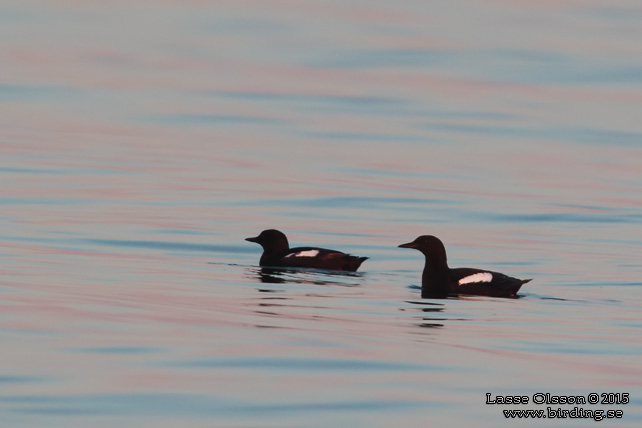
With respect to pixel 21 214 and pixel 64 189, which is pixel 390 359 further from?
pixel 64 189

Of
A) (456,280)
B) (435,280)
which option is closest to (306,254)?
(435,280)

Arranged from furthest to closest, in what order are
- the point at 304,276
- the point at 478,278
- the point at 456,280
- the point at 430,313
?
the point at 304,276, the point at 456,280, the point at 478,278, the point at 430,313

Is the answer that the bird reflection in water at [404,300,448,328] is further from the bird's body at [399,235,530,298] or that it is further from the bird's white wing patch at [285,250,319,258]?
the bird's white wing patch at [285,250,319,258]

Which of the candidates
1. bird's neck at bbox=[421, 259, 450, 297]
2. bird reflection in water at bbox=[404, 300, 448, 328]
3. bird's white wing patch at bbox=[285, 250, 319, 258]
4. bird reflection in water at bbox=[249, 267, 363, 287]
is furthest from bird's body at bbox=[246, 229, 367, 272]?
bird reflection in water at bbox=[404, 300, 448, 328]

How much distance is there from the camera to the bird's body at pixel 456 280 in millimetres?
20141

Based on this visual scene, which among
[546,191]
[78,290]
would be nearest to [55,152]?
[546,191]

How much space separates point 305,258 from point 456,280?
132 inches

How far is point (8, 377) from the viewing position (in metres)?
13.4

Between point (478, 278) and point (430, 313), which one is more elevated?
point (478, 278)

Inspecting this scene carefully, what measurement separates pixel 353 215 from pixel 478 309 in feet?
42.6

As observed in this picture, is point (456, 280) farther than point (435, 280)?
No

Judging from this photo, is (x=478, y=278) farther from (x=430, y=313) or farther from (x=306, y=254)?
(x=306, y=254)

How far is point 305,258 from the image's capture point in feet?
77.4

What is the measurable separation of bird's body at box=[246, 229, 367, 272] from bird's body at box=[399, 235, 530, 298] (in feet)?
4.93
